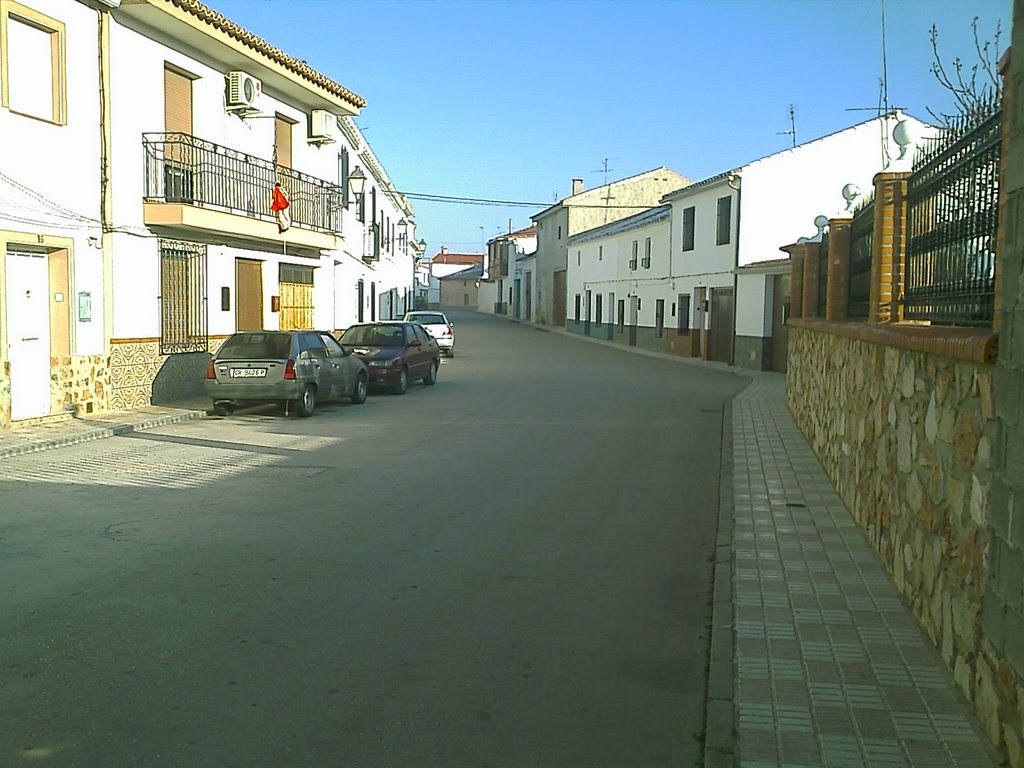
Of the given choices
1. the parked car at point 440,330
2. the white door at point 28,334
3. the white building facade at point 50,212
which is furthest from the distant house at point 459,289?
the white door at point 28,334

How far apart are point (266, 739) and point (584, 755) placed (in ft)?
4.35

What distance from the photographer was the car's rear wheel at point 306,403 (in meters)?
16.2

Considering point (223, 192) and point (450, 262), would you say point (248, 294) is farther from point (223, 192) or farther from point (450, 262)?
point (450, 262)

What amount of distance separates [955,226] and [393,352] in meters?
15.6

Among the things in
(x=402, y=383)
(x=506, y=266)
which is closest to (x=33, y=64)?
(x=402, y=383)

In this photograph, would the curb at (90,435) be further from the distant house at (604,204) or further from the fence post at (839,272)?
the distant house at (604,204)

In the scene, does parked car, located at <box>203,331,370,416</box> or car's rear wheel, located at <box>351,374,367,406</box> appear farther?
car's rear wheel, located at <box>351,374,367,406</box>

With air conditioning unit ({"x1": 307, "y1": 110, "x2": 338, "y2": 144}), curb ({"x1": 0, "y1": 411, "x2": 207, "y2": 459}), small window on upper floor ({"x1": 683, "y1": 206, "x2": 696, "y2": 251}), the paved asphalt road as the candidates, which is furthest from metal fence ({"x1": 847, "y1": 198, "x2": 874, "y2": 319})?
small window on upper floor ({"x1": 683, "y1": 206, "x2": 696, "y2": 251})

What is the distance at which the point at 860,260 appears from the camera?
10.6 meters

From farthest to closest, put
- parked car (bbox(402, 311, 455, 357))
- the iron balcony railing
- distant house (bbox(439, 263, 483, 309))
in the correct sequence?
1. distant house (bbox(439, 263, 483, 309))
2. parked car (bbox(402, 311, 455, 357))
3. the iron balcony railing

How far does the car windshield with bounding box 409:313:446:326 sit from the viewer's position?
35.4 meters

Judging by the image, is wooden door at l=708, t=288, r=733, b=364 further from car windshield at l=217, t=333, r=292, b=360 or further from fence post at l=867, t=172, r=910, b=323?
fence post at l=867, t=172, r=910, b=323

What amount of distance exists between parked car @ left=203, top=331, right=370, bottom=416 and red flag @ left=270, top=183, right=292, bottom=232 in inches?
158

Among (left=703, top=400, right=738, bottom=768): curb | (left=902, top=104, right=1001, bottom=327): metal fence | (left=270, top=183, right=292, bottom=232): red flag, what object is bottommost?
(left=703, top=400, right=738, bottom=768): curb
